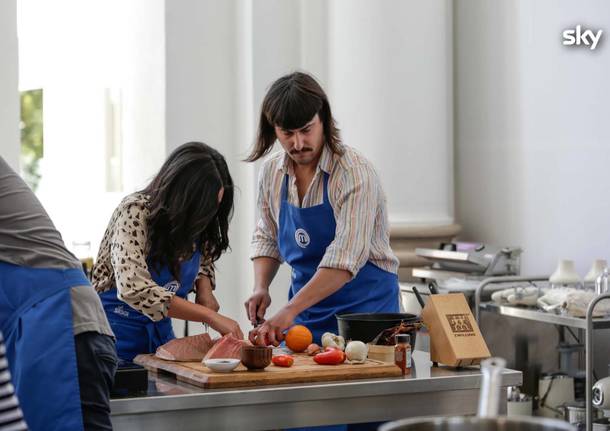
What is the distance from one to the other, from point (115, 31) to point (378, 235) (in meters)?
4.26

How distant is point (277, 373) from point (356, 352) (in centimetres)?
26

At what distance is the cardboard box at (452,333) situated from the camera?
299 cm

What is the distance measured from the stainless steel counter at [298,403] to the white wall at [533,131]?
256 cm

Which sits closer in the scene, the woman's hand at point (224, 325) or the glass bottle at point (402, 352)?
the glass bottle at point (402, 352)

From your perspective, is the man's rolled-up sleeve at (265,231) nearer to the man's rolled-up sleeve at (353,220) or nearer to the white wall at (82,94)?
the man's rolled-up sleeve at (353,220)

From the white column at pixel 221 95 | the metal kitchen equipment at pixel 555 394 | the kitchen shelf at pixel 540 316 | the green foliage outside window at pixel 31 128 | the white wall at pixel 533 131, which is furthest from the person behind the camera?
the green foliage outside window at pixel 31 128

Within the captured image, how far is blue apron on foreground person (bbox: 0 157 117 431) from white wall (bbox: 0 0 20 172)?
3.20 m

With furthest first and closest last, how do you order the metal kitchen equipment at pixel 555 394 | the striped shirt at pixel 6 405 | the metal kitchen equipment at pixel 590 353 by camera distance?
the metal kitchen equipment at pixel 555 394 < the metal kitchen equipment at pixel 590 353 < the striped shirt at pixel 6 405

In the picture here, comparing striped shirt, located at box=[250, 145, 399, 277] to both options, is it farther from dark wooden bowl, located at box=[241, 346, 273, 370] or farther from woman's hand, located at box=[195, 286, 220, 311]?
dark wooden bowl, located at box=[241, 346, 273, 370]

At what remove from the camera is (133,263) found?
9.85 feet

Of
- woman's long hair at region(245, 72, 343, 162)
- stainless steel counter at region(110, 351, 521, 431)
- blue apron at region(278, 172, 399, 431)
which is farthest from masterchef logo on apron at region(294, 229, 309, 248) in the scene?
stainless steel counter at region(110, 351, 521, 431)

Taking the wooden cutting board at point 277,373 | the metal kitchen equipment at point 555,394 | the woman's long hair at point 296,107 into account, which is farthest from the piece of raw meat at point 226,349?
the metal kitchen equipment at point 555,394

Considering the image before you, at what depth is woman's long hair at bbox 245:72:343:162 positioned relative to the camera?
10.7 ft

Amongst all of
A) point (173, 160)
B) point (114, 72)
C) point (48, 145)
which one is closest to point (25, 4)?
point (48, 145)
